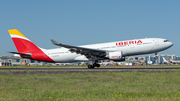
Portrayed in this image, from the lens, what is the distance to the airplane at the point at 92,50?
33562 mm

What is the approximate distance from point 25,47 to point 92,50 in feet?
47.8

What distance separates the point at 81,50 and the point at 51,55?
7.63 m

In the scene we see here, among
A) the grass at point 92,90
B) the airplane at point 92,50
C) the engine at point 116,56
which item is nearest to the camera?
the grass at point 92,90

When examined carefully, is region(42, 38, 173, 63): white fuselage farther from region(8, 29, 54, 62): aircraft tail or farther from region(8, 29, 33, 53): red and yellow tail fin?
region(8, 29, 33, 53): red and yellow tail fin

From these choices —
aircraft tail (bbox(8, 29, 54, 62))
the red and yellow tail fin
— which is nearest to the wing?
aircraft tail (bbox(8, 29, 54, 62))

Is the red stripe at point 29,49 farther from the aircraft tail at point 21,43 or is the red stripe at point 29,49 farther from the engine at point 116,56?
the engine at point 116,56

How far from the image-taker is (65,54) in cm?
3762

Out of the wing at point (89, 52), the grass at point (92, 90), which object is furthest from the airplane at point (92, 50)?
the grass at point (92, 90)

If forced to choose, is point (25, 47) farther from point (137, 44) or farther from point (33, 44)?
point (137, 44)

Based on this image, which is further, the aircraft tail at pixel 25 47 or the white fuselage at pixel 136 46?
the aircraft tail at pixel 25 47

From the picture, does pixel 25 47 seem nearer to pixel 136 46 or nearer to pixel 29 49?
pixel 29 49

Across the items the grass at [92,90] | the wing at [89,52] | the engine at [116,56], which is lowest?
the grass at [92,90]

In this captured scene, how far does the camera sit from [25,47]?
38.6 meters

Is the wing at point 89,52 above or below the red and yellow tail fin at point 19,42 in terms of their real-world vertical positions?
below
